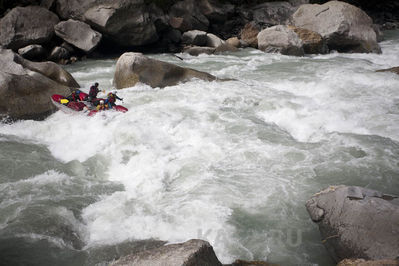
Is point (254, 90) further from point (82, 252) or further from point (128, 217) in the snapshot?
point (82, 252)

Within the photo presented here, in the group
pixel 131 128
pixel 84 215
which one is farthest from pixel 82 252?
pixel 131 128

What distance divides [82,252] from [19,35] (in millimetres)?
11279

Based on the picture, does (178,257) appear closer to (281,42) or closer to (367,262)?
(367,262)

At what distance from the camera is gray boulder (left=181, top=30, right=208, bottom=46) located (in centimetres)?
1555

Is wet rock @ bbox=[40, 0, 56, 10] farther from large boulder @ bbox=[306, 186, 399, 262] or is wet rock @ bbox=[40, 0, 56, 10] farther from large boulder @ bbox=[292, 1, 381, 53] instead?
large boulder @ bbox=[306, 186, 399, 262]

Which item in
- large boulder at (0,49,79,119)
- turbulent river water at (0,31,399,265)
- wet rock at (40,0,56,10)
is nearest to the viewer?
turbulent river water at (0,31,399,265)

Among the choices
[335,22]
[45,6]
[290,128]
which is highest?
[45,6]

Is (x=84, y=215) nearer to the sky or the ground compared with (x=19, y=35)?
nearer to the ground

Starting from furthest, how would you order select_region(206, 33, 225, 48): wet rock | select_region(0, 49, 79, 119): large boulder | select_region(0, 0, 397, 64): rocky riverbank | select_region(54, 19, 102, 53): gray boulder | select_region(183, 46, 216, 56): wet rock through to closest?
select_region(206, 33, 225, 48): wet rock < select_region(183, 46, 216, 56): wet rock < select_region(54, 19, 102, 53): gray boulder < select_region(0, 0, 397, 64): rocky riverbank < select_region(0, 49, 79, 119): large boulder

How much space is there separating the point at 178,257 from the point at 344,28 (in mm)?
Result: 13632

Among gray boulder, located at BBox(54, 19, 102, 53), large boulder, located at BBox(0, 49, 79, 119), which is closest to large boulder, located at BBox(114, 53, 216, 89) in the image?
large boulder, located at BBox(0, 49, 79, 119)

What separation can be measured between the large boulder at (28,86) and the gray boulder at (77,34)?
14.6 ft

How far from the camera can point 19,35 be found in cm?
1233

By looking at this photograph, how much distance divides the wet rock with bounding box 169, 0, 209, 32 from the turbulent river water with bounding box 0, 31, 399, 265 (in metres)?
8.44
